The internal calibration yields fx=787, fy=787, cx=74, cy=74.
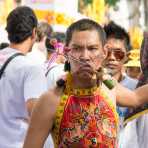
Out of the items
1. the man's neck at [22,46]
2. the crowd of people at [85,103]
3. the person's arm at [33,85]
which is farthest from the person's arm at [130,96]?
the man's neck at [22,46]

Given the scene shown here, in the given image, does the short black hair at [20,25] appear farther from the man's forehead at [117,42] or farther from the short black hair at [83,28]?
the short black hair at [83,28]

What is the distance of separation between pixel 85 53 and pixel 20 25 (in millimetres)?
2215

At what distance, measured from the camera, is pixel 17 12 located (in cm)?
645

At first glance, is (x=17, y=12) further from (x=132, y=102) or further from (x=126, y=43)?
(x=132, y=102)

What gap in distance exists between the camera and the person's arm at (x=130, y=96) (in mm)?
4602

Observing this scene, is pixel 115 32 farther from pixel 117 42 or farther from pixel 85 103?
pixel 85 103

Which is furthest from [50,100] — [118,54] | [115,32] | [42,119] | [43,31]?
[43,31]

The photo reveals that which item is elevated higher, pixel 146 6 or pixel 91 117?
pixel 91 117

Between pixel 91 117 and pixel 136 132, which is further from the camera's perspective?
pixel 136 132

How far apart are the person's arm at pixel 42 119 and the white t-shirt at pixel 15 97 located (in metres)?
1.63

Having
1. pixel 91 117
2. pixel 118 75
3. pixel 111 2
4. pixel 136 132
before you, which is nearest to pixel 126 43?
pixel 118 75

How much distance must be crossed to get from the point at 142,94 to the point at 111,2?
51.3m

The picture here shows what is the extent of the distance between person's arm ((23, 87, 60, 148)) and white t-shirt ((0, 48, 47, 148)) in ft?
5.33

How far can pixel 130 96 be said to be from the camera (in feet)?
15.3
